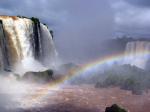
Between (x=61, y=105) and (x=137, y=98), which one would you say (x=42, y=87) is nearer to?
(x=61, y=105)

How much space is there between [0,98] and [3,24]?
12740 millimetres

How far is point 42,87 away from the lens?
3256 cm

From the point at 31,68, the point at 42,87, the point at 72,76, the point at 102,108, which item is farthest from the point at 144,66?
the point at 102,108

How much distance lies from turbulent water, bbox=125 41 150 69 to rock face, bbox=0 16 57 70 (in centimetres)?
1540

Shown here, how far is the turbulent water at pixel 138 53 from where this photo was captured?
52800 mm

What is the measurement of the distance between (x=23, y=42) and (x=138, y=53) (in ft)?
77.3

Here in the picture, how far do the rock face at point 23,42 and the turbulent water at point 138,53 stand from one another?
50.5 feet

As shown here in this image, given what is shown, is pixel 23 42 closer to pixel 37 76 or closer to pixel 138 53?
pixel 37 76

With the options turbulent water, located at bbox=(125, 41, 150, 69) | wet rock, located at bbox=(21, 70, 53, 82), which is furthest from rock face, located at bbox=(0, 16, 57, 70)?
turbulent water, located at bbox=(125, 41, 150, 69)

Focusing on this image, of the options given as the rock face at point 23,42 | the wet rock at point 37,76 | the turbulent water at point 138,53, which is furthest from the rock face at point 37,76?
the turbulent water at point 138,53

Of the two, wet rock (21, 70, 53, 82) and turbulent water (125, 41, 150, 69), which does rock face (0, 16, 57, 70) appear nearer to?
wet rock (21, 70, 53, 82)

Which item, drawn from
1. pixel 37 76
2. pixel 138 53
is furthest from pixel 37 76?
pixel 138 53

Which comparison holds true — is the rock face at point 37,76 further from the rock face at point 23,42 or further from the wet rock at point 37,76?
the rock face at point 23,42

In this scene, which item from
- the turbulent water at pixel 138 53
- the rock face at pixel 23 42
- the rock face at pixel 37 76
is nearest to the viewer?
the rock face at pixel 37 76
